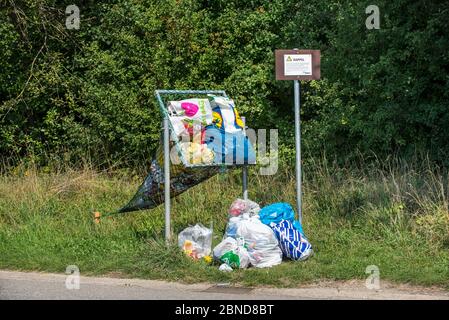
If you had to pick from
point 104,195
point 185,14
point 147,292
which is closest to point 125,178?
point 104,195

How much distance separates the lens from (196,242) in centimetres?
871

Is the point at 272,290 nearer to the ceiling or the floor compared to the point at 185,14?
nearer to the floor

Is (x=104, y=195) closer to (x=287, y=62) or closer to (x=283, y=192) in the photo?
(x=283, y=192)

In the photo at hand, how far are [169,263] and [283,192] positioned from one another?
3298 millimetres

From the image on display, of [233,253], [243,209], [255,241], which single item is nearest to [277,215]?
[255,241]

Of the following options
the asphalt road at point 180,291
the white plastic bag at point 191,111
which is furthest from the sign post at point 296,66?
the asphalt road at point 180,291

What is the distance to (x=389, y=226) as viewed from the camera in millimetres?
9188

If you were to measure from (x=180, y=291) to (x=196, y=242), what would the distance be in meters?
1.24

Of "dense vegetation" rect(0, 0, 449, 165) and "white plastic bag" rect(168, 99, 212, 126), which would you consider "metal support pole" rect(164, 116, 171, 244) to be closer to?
"white plastic bag" rect(168, 99, 212, 126)

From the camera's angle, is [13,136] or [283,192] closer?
→ [283,192]

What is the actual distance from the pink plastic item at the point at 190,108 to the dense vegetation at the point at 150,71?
16.8ft

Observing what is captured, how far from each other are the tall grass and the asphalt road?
0.71ft

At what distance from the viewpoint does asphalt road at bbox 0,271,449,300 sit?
7.20 metres

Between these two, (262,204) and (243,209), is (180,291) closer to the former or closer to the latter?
(243,209)
